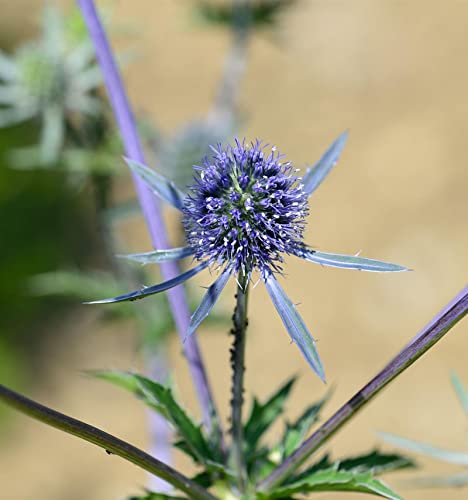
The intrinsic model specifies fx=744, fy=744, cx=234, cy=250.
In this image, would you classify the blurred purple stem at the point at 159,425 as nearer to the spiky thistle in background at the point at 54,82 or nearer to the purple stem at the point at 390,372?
the spiky thistle in background at the point at 54,82

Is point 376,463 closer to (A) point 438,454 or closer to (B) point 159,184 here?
(A) point 438,454

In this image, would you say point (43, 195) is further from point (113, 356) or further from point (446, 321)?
point (446, 321)

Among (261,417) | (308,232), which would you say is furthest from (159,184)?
(308,232)

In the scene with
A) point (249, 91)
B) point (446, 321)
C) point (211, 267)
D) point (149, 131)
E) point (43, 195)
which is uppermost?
point (249, 91)


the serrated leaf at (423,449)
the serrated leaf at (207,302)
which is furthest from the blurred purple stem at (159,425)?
the serrated leaf at (207,302)

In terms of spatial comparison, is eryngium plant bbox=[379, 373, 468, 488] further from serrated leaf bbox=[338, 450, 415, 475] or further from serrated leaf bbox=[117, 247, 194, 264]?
serrated leaf bbox=[117, 247, 194, 264]

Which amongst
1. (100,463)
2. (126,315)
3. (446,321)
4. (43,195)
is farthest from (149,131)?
(43,195)
